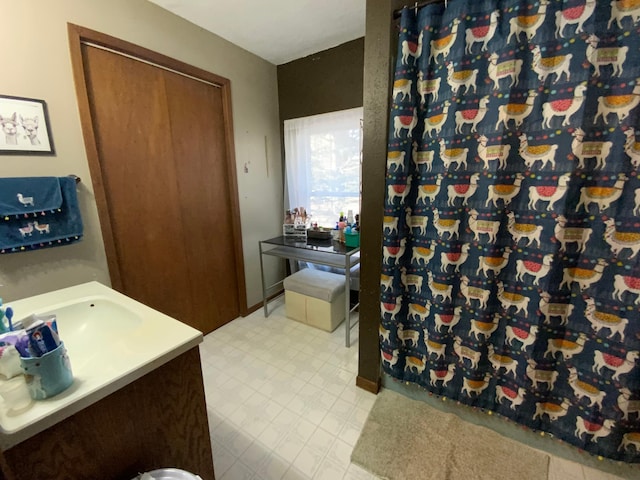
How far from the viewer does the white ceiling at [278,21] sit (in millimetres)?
1704

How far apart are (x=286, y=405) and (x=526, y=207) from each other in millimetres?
1618

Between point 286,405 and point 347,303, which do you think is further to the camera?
point 347,303

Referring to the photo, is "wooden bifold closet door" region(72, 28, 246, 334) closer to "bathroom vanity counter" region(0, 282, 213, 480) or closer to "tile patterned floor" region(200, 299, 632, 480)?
"tile patterned floor" region(200, 299, 632, 480)

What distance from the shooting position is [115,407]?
70cm

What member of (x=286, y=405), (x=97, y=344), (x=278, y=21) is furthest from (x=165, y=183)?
(x=286, y=405)

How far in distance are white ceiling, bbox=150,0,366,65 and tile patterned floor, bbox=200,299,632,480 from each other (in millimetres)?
2399

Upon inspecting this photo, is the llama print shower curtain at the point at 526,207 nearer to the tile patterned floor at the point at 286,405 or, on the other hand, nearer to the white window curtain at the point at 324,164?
the tile patterned floor at the point at 286,405

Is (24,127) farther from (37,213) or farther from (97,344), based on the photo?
(97,344)

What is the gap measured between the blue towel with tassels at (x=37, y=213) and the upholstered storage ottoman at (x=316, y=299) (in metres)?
1.53

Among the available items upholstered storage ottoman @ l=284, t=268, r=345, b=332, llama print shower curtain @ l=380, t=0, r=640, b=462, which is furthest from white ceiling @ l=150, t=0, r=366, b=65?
upholstered storage ottoman @ l=284, t=268, r=345, b=332

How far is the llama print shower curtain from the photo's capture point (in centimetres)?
95

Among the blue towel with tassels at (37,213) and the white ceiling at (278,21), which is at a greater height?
the white ceiling at (278,21)

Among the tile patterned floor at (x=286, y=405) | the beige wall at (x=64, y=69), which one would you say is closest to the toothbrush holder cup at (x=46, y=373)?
the tile patterned floor at (x=286, y=405)

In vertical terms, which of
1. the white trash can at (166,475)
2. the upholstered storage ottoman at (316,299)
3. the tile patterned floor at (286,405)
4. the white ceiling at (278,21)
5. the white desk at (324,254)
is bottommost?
the tile patterned floor at (286,405)
